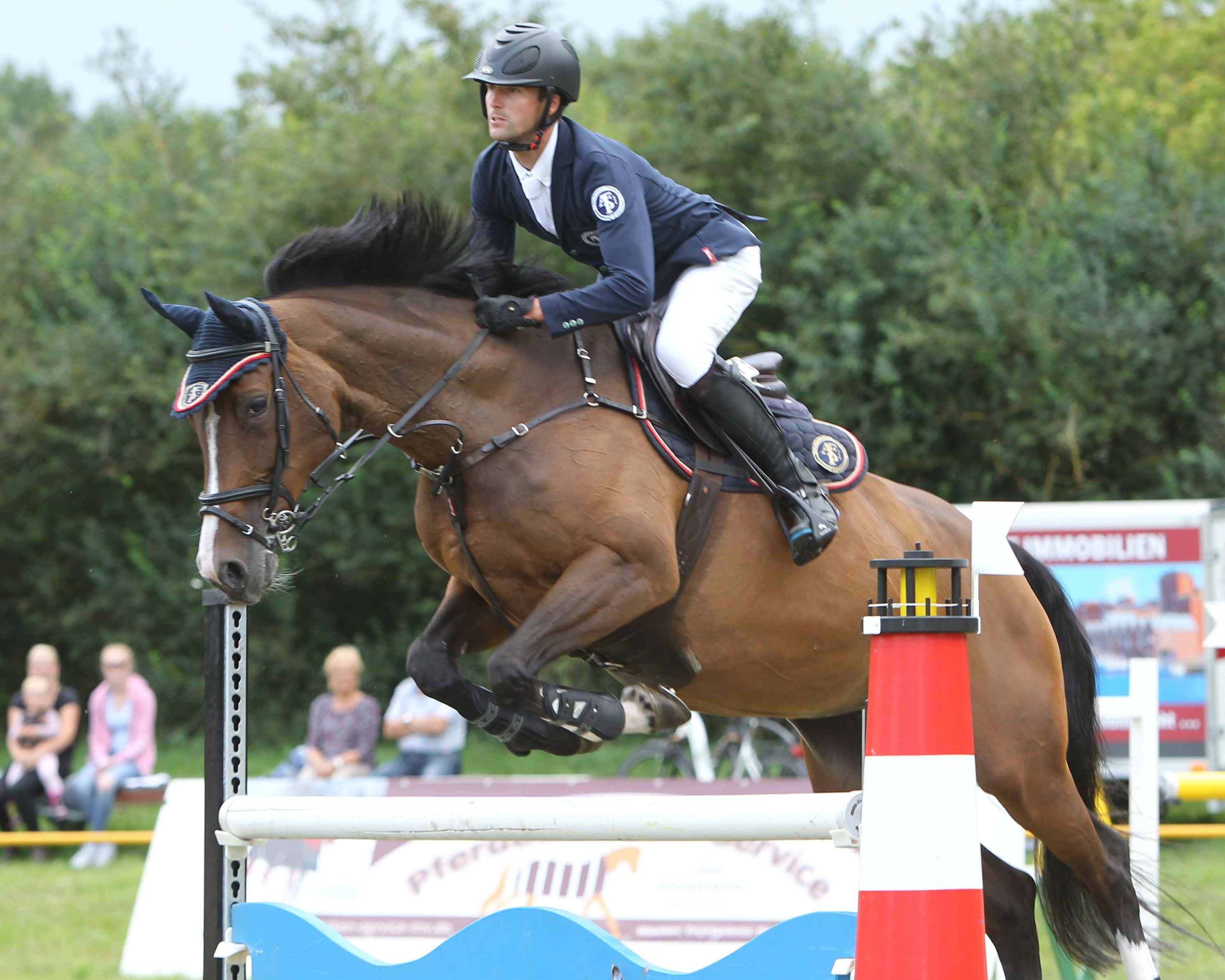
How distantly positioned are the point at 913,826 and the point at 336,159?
13.5 metres

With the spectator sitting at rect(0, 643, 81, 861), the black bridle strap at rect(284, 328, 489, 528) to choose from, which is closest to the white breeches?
the black bridle strap at rect(284, 328, 489, 528)

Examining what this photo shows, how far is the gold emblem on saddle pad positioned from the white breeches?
408 millimetres

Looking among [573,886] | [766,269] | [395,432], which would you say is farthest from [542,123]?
[766,269]

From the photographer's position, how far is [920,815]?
187cm

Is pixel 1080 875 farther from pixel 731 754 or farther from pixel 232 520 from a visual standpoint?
pixel 731 754

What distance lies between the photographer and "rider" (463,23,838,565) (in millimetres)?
2980

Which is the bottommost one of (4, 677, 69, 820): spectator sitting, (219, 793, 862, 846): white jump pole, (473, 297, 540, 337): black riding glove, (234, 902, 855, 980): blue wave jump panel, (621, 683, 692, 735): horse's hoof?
(4, 677, 69, 820): spectator sitting

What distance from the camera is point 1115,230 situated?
40.5ft

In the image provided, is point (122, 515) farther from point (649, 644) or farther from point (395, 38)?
point (649, 644)

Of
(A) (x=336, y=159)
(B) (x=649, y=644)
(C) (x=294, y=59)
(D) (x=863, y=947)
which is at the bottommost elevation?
(D) (x=863, y=947)

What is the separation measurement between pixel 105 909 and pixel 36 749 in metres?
2.19

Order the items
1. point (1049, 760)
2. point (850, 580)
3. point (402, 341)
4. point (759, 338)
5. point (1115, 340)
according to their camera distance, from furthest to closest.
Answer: point (759, 338) → point (1115, 340) → point (1049, 760) → point (850, 580) → point (402, 341)

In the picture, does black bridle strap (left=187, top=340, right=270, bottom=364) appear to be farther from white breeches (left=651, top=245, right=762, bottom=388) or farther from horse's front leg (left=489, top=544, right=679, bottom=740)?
white breeches (left=651, top=245, right=762, bottom=388)

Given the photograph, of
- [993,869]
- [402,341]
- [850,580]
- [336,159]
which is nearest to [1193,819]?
[993,869]
